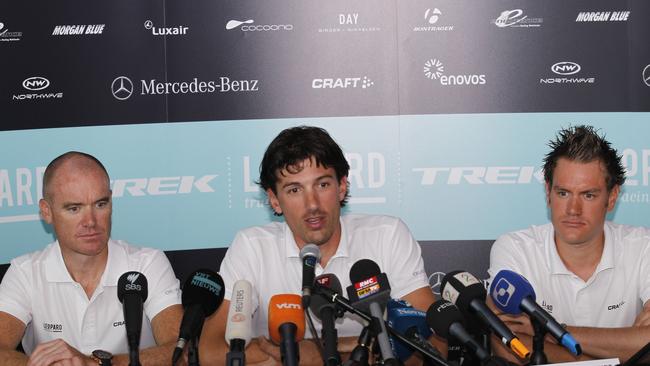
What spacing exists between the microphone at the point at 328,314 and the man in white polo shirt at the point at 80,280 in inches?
57.8

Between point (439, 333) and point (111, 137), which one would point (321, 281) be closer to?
point (439, 333)

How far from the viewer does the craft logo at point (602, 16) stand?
18.5 feet

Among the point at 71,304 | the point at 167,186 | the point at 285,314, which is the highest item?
the point at 167,186

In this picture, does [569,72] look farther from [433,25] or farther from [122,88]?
[122,88]

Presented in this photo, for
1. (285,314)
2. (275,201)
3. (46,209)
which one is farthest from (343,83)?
(285,314)

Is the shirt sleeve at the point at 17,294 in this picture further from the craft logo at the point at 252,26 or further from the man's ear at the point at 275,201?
the craft logo at the point at 252,26

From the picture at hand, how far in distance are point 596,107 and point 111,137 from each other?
3.40m

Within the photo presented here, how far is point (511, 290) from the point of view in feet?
9.25

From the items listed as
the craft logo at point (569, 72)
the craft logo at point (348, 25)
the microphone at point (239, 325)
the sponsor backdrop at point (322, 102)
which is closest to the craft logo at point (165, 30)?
the sponsor backdrop at point (322, 102)

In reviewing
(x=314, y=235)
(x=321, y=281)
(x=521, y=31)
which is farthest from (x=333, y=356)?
(x=521, y=31)

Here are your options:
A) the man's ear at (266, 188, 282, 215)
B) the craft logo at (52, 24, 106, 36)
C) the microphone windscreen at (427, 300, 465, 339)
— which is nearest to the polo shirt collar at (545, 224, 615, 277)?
the man's ear at (266, 188, 282, 215)

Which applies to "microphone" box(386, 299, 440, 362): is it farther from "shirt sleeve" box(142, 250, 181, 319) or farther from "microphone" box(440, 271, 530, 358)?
"shirt sleeve" box(142, 250, 181, 319)

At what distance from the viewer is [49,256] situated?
4.11 meters

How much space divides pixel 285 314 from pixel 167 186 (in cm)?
326
